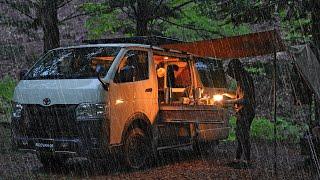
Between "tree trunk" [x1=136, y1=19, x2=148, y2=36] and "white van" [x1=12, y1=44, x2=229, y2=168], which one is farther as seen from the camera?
"tree trunk" [x1=136, y1=19, x2=148, y2=36]

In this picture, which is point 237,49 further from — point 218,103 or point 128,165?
point 128,165

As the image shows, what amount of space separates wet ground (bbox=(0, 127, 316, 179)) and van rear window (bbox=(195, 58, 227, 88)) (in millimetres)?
1708

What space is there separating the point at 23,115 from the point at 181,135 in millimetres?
3461

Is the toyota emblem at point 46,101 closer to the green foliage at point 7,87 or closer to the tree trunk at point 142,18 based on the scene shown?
the tree trunk at point 142,18

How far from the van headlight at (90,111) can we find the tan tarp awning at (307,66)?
3.44 m

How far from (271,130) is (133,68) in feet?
38.5

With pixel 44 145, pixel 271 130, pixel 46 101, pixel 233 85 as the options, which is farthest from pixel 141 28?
pixel 233 85

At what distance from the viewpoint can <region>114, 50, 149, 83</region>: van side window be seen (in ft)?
29.7

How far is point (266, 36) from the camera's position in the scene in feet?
30.3

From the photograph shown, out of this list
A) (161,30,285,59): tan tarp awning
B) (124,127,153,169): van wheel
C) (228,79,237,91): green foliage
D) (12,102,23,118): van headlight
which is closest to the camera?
(12,102,23,118): van headlight

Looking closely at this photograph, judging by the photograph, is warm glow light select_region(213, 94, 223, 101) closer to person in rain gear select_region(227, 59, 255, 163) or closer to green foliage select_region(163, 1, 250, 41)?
person in rain gear select_region(227, 59, 255, 163)

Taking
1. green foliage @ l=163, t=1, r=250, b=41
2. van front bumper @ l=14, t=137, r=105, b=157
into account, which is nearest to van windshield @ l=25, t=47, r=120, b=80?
van front bumper @ l=14, t=137, r=105, b=157

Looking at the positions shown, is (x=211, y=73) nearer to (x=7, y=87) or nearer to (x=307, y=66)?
(x=307, y=66)

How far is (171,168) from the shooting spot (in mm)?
9875
